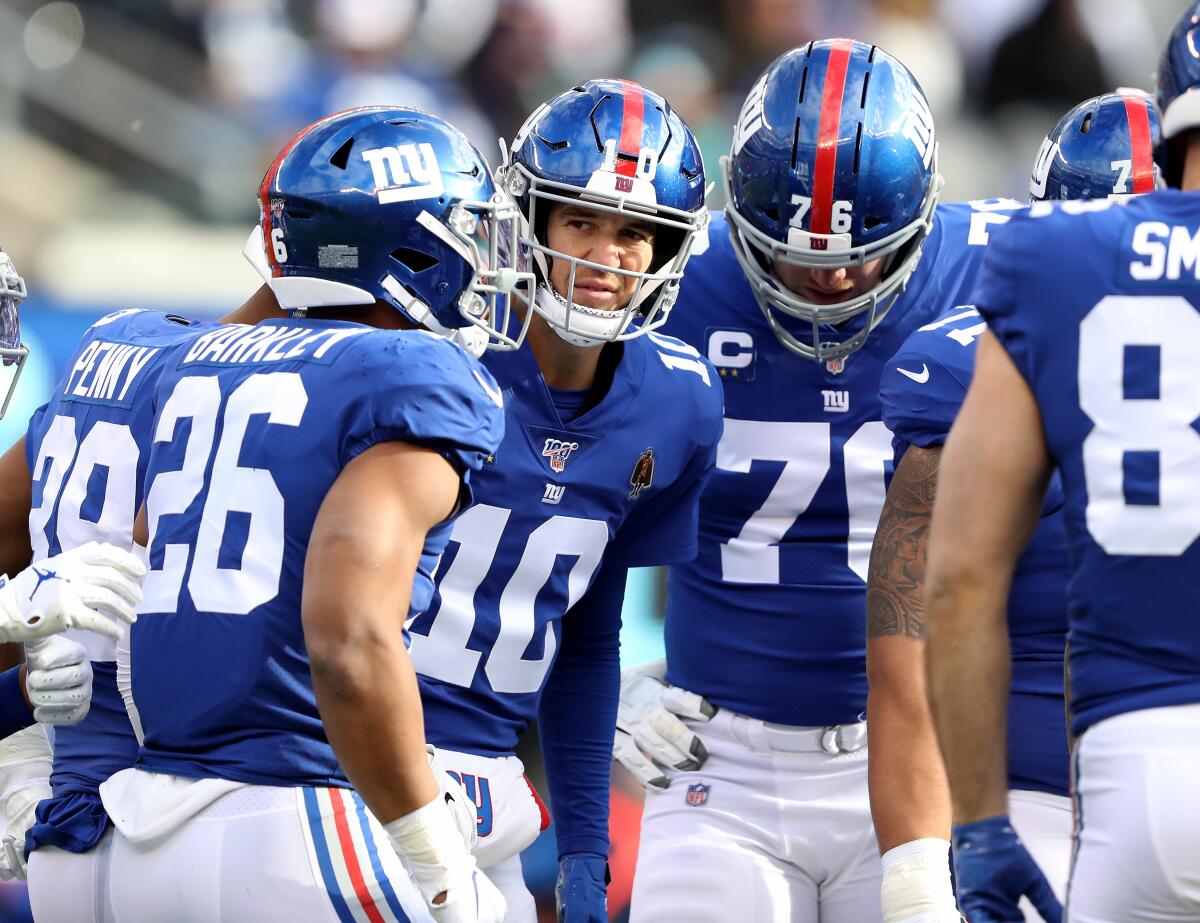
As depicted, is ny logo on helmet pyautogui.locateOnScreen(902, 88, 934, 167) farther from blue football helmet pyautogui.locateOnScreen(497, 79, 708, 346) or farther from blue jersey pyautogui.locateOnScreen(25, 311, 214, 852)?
blue jersey pyautogui.locateOnScreen(25, 311, 214, 852)

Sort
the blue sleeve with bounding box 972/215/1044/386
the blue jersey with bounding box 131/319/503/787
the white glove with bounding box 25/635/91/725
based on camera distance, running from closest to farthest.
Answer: the blue sleeve with bounding box 972/215/1044/386, the blue jersey with bounding box 131/319/503/787, the white glove with bounding box 25/635/91/725

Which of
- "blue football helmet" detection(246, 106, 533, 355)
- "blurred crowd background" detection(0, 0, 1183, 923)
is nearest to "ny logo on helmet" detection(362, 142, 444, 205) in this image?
"blue football helmet" detection(246, 106, 533, 355)

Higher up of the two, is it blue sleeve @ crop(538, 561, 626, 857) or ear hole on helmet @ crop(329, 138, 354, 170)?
ear hole on helmet @ crop(329, 138, 354, 170)

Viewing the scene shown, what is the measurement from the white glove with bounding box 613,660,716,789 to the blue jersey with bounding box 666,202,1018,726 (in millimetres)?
46

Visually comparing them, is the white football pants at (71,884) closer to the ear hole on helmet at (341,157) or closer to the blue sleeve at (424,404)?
the blue sleeve at (424,404)

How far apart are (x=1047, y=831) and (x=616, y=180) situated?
1.35 meters

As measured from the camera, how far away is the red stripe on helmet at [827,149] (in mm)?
3068

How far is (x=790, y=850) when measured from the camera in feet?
10.0

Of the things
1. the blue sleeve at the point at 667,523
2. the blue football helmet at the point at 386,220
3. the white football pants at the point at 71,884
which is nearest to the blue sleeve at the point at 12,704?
the white football pants at the point at 71,884

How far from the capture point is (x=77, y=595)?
90.3 inches

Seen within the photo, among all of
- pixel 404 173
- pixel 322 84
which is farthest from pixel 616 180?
pixel 322 84

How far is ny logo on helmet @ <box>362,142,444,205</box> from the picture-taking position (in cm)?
252

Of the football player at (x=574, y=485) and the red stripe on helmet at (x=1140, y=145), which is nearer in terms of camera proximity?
the football player at (x=574, y=485)

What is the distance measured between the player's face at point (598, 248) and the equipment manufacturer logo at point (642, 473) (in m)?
0.27
